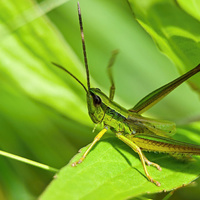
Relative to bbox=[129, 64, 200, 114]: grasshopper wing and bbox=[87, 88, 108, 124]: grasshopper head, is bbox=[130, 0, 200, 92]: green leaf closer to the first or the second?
bbox=[129, 64, 200, 114]: grasshopper wing

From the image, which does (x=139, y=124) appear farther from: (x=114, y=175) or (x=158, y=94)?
(x=114, y=175)

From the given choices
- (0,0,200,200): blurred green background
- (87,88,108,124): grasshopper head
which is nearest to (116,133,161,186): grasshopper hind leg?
(87,88,108,124): grasshopper head

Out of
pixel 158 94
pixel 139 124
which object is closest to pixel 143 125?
pixel 139 124

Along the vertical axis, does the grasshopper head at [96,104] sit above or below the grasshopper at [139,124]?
above

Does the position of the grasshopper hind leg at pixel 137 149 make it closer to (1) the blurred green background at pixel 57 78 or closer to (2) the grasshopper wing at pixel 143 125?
(2) the grasshopper wing at pixel 143 125

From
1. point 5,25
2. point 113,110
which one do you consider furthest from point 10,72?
point 113,110

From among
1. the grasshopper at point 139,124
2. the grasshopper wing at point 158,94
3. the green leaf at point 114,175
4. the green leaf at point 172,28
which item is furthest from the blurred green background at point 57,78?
the green leaf at point 114,175

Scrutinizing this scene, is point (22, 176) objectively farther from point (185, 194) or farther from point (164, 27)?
point (164, 27)
